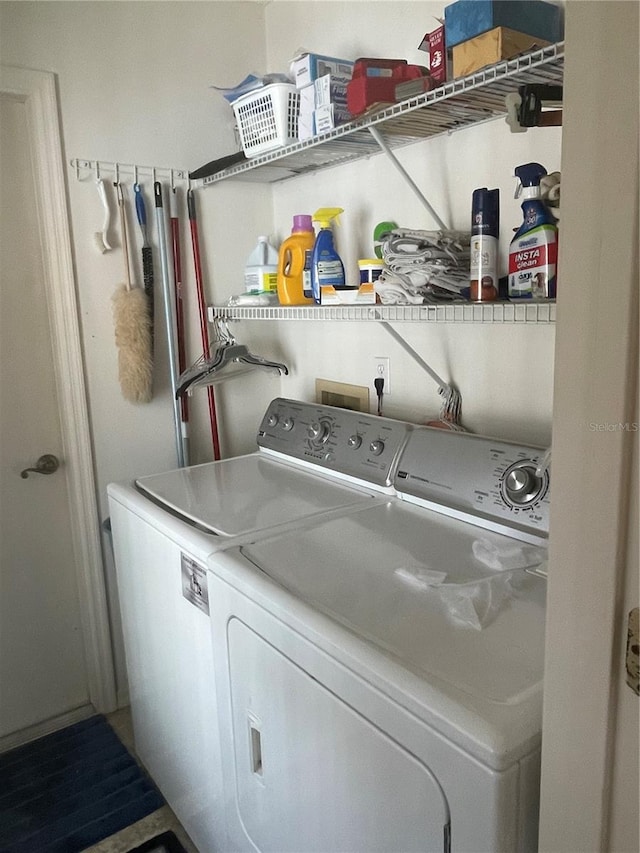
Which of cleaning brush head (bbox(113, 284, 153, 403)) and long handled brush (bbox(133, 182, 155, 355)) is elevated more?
long handled brush (bbox(133, 182, 155, 355))

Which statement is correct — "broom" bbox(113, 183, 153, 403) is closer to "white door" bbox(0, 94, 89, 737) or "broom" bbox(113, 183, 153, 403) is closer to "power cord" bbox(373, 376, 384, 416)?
"white door" bbox(0, 94, 89, 737)

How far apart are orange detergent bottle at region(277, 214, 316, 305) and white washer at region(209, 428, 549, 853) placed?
665 mm

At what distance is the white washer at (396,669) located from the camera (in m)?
0.87

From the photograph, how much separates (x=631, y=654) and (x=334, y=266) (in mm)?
1541

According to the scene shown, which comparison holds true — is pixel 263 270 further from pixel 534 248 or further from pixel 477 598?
pixel 477 598

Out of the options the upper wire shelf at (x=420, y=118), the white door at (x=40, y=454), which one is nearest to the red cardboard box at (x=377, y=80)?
the upper wire shelf at (x=420, y=118)

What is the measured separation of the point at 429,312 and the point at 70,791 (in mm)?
1894

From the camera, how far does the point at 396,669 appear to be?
97 centimetres

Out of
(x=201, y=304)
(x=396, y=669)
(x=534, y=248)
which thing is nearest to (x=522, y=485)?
(x=534, y=248)

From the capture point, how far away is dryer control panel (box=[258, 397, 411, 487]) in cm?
178

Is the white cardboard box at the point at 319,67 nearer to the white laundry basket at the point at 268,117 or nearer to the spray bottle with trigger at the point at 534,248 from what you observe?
the white laundry basket at the point at 268,117

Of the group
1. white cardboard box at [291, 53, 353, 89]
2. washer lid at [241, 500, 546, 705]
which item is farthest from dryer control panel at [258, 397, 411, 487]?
white cardboard box at [291, 53, 353, 89]

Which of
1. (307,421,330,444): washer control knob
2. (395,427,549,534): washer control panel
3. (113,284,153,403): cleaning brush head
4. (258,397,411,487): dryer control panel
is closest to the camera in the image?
(395,427,549,534): washer control panel


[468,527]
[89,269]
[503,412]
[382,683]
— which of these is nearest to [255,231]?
[89,269]
